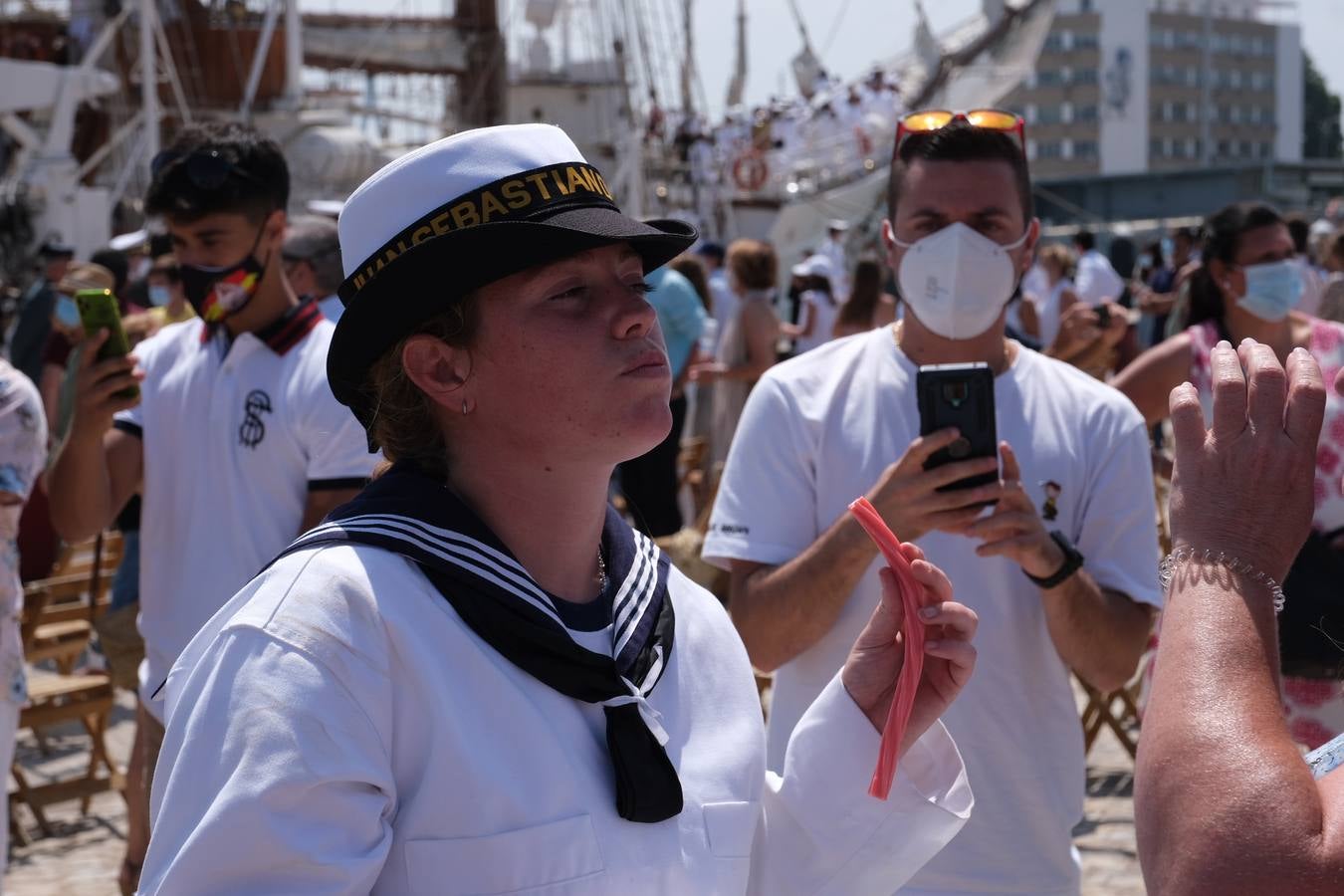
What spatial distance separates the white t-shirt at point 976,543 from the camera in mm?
2836

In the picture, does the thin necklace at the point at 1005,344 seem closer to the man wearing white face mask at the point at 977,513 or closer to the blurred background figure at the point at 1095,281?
the man wearing white face mask at the point at 977,513

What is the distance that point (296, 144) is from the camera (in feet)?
76.0

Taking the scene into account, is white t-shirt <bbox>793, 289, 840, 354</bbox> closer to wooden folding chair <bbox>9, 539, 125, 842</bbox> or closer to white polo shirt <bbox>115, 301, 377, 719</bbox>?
wooden folding chair <bbox>9, 539, 125, 842</bbox>

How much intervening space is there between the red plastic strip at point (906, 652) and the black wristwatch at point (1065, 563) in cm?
81

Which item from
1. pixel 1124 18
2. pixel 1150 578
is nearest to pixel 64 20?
pixel 1150 578

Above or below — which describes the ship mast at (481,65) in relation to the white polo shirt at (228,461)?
above

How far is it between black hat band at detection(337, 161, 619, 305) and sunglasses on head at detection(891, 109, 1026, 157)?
1.29 meters

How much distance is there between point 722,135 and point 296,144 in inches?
364

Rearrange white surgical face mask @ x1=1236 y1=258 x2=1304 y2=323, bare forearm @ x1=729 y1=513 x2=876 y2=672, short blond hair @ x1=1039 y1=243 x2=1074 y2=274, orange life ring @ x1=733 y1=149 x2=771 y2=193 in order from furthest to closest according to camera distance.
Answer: orange life ring @ x1=733 y1=149 x2=771 y2=193 < short blond hair @ x1=1039 y1=243 x2=1074 y2=274 < white surgical face mask @ x1=1236 y1=258 x2=1304 y2=323 < bare forearm @ x1=729 y1=513 x2=876 y2=672

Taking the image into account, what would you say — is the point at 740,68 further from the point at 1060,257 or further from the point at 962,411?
the point at 962,411

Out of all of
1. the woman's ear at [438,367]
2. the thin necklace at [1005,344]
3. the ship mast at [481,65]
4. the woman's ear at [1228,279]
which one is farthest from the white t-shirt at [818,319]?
the ship mast at [481,65]

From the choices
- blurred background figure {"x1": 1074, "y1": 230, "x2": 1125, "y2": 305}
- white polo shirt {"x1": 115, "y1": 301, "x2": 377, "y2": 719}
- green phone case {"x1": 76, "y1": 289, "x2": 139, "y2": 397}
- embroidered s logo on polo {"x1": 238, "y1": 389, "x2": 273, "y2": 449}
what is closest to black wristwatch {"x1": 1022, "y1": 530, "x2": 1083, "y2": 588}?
white polo shirt {"x1": 115, "y1": 301, "x2": 377, "y2": 719}

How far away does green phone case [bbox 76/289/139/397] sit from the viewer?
143 inches

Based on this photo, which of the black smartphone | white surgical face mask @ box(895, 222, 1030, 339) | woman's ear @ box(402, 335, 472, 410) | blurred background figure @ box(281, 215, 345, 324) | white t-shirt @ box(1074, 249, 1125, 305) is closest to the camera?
woman's ear @ box(402, 335, 472, 410)
